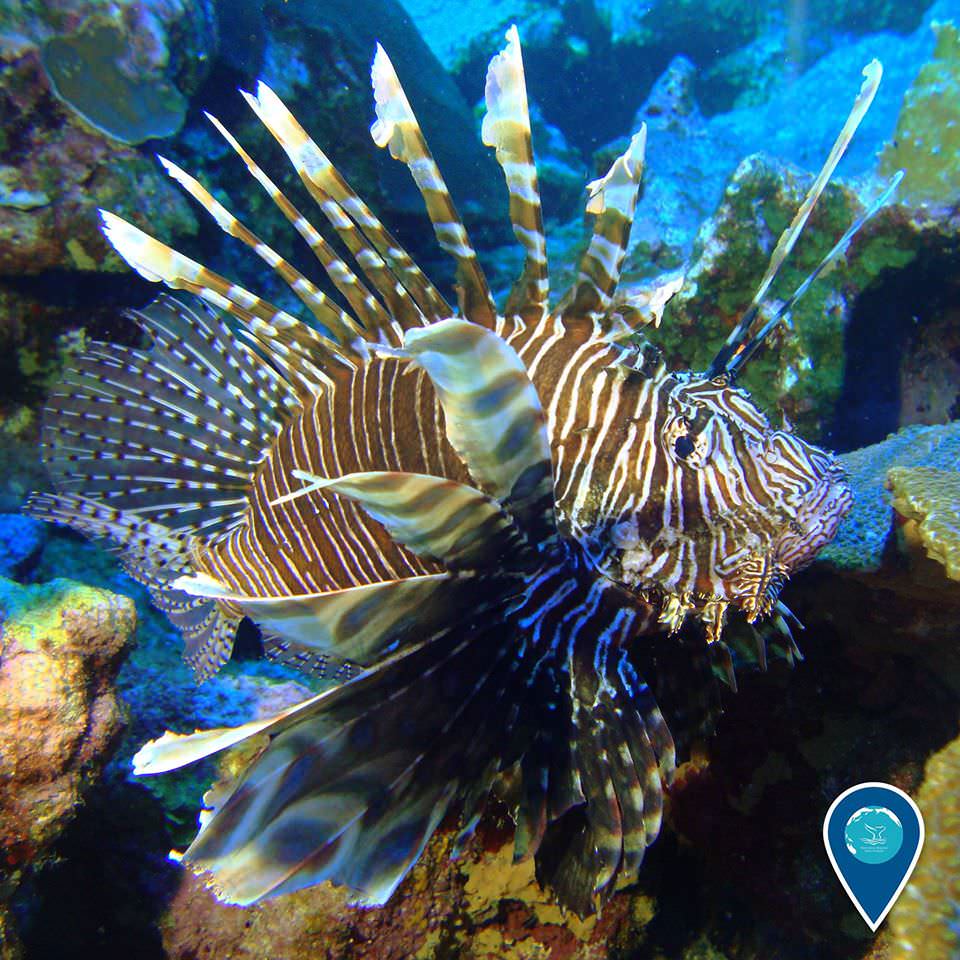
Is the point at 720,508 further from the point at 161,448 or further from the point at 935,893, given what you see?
the point at 161,448

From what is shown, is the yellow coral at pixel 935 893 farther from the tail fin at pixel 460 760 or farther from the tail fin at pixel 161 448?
the tail fin at pixel 161 448

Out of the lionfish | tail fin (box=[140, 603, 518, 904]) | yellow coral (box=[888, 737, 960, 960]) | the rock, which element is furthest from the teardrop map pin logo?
the rock

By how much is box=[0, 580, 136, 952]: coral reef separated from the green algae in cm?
372

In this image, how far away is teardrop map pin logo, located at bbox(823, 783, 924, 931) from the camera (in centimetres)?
185

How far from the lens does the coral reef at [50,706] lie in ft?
6.54

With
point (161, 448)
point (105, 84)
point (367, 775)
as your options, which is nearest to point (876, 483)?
point (367, 775)

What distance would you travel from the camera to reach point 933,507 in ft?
6.39

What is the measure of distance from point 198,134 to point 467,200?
171 inches

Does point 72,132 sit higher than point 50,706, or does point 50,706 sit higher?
point 72,132

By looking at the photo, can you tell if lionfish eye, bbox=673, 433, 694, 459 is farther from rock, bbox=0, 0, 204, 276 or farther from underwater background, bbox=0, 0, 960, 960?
rock, bbox=0, 0, 204, 276

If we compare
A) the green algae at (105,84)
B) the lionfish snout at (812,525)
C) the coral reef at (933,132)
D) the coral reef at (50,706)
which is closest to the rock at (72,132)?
the green algae at (105,84)

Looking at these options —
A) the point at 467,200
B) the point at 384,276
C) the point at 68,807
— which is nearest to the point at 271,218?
the point at 467,200

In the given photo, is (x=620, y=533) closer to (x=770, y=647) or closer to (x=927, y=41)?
(x=770, y=647)

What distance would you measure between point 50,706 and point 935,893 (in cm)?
269
